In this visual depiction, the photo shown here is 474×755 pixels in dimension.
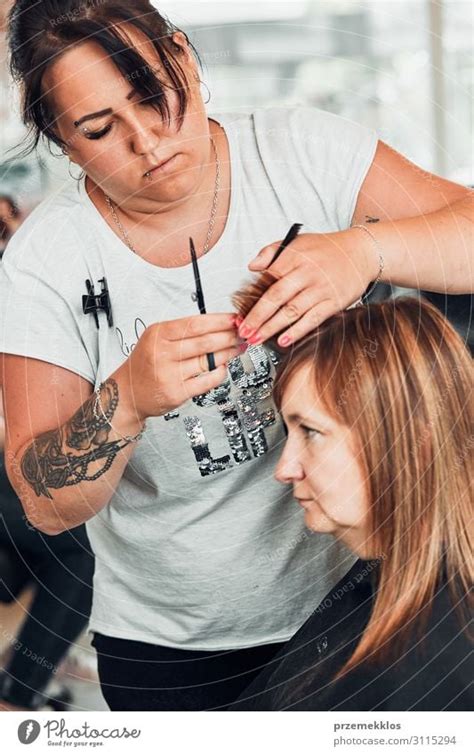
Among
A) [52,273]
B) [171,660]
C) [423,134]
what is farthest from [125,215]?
[171,660]

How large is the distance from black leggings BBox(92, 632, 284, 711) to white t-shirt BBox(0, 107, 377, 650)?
1cm

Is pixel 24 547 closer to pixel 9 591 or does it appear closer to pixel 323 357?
pixel 9 591

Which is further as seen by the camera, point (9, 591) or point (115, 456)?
point (9, 591)

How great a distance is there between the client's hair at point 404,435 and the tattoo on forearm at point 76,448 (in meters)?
0.16

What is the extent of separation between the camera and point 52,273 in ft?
2.73

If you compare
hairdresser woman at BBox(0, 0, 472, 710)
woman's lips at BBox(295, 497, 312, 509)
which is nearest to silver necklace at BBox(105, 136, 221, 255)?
hairdresser woman at BBox(0, 0, 472, 710)

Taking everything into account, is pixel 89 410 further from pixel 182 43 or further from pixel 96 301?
pixel 182 43

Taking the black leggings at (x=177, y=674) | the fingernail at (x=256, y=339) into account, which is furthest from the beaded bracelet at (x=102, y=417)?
the black leggings at (x=177, y=674)

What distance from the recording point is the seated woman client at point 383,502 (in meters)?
0.83

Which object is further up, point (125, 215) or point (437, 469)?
point (125, 215)

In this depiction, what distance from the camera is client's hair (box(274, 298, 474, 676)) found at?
2.69 feet

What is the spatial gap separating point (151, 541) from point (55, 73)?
44 cm

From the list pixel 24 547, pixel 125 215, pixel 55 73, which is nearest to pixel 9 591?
pixel 24 547

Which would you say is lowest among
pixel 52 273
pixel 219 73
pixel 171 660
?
pixel 171 660
